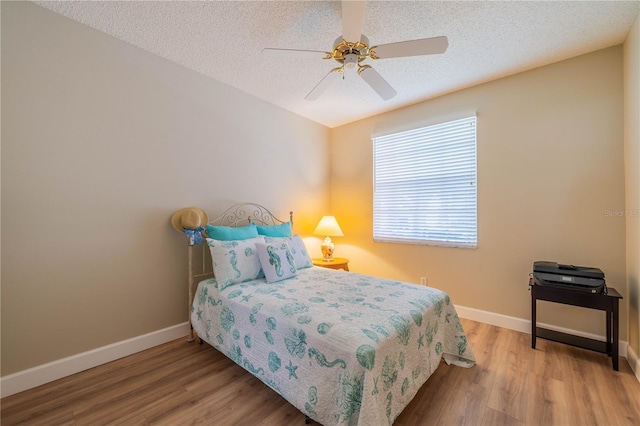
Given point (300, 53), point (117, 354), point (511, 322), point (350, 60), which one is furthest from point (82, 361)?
point (511, 322)

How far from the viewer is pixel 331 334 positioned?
1405 millimetres

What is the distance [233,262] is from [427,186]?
2.46 meters

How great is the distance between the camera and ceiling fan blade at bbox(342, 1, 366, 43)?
1.42m

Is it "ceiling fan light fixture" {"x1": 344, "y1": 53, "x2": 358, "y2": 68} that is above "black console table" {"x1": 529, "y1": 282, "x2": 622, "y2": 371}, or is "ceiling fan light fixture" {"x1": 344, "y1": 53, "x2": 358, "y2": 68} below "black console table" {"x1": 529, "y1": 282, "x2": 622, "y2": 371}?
above

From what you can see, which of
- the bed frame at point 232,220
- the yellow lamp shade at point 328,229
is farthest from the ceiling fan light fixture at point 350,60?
the yellow lamp shade at point 328,229

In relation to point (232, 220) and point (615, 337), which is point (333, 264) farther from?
point (615, 337)


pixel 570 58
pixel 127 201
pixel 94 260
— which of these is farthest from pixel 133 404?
pixel 570 58

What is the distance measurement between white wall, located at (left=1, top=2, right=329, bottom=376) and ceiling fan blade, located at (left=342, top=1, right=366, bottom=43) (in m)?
1.76

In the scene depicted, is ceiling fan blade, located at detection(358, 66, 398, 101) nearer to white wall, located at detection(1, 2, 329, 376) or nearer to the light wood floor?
white wall, located at detection(1, 2, 329, 376)

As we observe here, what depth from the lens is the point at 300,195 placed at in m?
3.80

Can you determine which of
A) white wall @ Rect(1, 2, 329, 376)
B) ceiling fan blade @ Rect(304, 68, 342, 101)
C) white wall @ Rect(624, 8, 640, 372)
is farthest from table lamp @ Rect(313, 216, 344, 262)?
white wall @ Rect(624, 8, 640, 372)

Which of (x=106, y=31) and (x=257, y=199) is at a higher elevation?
(x=106, y=31)

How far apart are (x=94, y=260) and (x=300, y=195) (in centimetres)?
239

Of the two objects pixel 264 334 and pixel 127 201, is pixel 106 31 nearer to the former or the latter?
pixel 127 201
